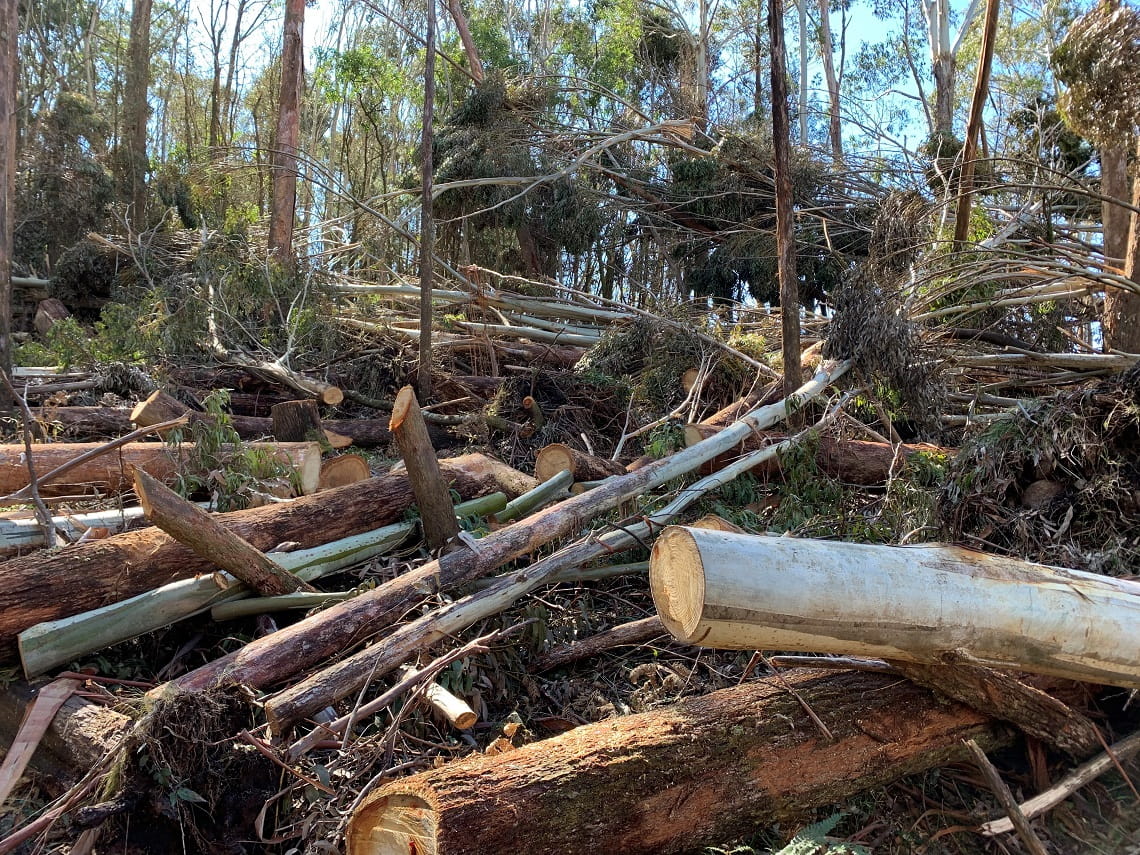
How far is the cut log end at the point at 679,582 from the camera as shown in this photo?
2477 millimetres

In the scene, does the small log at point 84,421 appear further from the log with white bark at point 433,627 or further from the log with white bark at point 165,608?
the log with white bark at point 433,627

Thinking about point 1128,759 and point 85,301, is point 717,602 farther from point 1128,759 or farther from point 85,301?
point 85,301

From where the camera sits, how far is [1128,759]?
2877 mm

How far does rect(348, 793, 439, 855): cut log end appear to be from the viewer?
2164 millimetres

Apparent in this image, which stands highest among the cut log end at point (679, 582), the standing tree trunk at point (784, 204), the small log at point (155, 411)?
the standing tree trunk at point (784, 204)

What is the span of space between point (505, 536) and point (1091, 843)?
2602 mm

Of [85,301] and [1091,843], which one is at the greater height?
[85,301]

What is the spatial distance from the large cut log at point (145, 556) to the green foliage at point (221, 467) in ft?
1.35

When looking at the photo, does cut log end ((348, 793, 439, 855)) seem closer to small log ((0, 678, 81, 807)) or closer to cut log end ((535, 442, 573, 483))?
small log ((0, 678, 81, 807))

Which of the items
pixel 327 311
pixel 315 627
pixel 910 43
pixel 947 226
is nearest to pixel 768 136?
pixel 947 226

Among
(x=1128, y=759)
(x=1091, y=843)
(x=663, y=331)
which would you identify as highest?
(x=663, y=331)

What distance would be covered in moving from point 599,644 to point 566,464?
1824 millimetres

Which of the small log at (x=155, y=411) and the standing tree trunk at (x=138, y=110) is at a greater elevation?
the standing tree trunk at (x=138, y=110)

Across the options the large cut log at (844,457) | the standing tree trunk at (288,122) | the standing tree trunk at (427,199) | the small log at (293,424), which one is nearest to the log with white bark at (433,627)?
the large cut log at (844,457)
